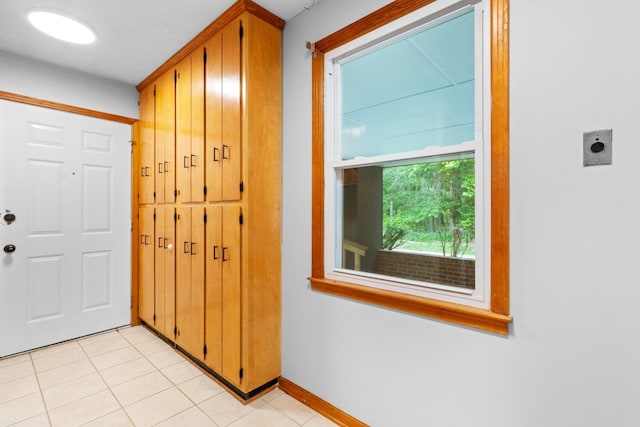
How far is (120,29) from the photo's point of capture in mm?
2201

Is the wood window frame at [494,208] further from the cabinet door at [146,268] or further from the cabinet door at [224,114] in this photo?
the cabinet door at [146,268]

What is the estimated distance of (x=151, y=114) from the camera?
9.93ft

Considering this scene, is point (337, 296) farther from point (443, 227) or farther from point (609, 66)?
point (609, 66)

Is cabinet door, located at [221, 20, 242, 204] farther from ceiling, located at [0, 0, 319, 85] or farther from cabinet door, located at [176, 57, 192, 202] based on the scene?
cabinet door, located at [176, 57, 192, 202]

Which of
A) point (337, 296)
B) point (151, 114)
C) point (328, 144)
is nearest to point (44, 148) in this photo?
point (151, 114)

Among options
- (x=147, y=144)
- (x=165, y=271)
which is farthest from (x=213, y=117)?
(x=165, y=271)

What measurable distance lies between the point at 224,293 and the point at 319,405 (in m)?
0.97

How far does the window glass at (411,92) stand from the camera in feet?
4.69

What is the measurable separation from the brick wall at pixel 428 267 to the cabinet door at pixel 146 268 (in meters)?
2.47

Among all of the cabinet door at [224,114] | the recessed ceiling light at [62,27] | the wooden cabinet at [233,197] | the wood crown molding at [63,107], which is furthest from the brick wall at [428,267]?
the wood crown molding at [63,107]

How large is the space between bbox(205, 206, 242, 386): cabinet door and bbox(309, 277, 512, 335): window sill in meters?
0.60

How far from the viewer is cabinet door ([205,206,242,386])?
199 centimetres

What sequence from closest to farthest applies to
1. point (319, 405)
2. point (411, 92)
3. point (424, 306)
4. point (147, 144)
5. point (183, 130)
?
point (424, 306)
point (411, 92)
point (319, 405)
point (183, 130)
point (147, 144)

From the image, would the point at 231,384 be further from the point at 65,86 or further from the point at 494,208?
the point at 65,86
